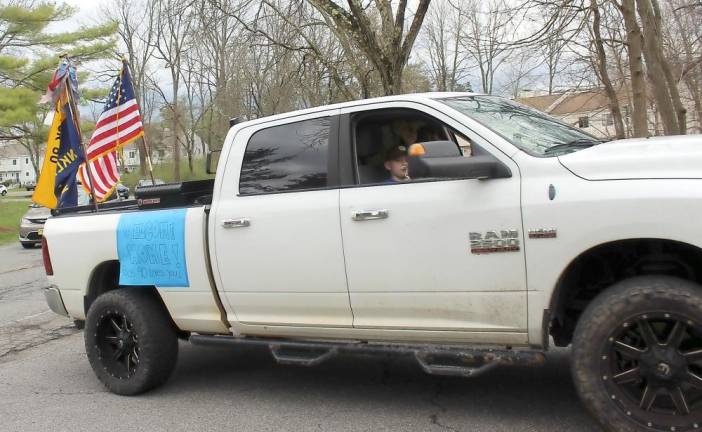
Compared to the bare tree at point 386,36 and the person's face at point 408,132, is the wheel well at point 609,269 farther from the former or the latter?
the bare tree at point 386,36

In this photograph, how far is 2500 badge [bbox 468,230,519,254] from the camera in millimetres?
3574

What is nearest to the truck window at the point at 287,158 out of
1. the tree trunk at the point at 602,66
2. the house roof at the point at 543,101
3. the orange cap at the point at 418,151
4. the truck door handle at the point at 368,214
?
the truck door handle at the point at 368,214

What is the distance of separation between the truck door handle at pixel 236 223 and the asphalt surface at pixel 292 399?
1.32 metres

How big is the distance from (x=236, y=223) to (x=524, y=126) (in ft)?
6.62

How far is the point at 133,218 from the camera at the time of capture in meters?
5.08

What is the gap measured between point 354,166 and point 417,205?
0.60 metres

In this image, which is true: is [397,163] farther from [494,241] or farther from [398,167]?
[494,241]

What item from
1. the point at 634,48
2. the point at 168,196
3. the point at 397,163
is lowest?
the point at 168,196

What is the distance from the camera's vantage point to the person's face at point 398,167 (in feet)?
14.5

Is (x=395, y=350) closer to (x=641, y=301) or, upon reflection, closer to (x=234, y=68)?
(x=641, y=301)

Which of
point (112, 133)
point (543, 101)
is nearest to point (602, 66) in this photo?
point (112, 133)

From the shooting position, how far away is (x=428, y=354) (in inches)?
152

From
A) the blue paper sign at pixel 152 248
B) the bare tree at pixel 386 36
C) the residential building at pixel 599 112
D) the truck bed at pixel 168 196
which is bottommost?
the blue paper sign at pixel 152 248

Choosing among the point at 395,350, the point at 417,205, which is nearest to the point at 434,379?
the point at 395,350
